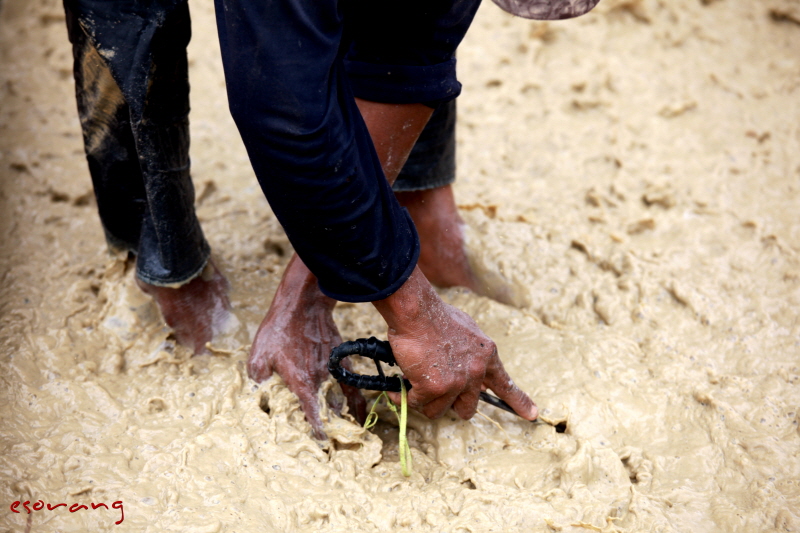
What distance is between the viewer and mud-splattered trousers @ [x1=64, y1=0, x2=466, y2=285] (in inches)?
54.1

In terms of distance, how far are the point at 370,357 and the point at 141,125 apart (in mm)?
735

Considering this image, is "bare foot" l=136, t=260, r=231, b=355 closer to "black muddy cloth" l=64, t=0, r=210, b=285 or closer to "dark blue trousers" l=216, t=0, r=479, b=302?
"black muddy cloth" l=64, t=0, r=210, b=285

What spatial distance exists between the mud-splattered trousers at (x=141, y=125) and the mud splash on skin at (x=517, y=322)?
199mm

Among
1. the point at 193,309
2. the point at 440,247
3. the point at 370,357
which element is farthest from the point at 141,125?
the point at 440,247

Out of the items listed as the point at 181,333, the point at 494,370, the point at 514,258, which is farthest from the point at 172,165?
the point at 514,258

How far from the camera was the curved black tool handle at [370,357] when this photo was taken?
138 cm

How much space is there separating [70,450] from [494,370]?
37.7 inches

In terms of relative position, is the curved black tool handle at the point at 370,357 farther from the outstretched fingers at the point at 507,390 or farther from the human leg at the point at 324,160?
the outstretched fingers at the point at 507,390

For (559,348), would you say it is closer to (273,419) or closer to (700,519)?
(700,519)

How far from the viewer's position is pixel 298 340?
160cm

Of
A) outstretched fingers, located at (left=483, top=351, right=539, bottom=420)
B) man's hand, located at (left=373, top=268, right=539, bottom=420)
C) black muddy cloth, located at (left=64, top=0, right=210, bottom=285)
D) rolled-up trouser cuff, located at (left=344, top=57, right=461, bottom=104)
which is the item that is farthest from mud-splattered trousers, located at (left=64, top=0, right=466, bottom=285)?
outstretched fingers, located at (left=483, top=351, right=539, bottom=420)

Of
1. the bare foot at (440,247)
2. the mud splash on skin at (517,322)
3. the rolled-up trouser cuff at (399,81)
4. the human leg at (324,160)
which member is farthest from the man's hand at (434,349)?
the bare foot at (440,247)
